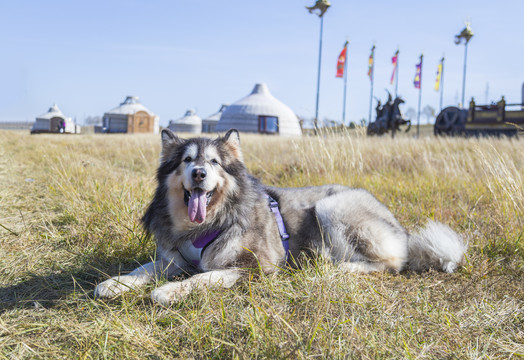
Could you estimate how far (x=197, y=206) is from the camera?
2.97 meters

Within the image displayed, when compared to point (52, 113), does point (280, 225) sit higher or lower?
lower

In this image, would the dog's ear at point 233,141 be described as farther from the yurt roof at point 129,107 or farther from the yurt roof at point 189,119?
the yurt roof at point 189,119

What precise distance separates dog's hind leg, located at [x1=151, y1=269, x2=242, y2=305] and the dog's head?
45cm

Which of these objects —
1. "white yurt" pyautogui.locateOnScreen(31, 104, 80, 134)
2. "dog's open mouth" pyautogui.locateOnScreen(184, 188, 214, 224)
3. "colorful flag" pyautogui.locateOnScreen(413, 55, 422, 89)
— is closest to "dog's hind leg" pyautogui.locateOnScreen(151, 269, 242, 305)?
"dog's open mouth" pyautogui.locateOnScreen(184, 188, 214, 224)

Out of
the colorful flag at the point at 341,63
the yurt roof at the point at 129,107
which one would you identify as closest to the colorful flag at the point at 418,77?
the colorful flag at the point at 341,63

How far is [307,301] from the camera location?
239cm

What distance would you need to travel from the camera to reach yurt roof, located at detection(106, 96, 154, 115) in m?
58.1

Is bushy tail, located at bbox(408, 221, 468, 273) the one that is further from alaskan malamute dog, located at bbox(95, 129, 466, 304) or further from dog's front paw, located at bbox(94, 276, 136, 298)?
dog's front paw, located at bbox(94, 276, 136, 298)

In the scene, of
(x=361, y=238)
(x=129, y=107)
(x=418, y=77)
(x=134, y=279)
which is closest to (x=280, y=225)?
(x=361, y=238)

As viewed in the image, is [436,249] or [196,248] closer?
[196,248]

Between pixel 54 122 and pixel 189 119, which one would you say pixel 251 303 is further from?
pixel 54 122

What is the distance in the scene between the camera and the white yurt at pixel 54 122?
60.4m

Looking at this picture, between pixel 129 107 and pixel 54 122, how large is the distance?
12.3 meters

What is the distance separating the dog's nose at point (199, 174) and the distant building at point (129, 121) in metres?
54.5
